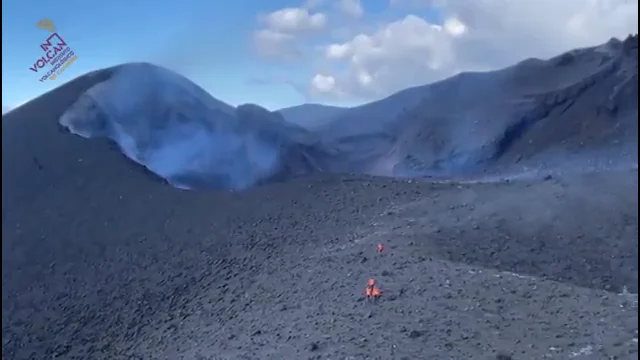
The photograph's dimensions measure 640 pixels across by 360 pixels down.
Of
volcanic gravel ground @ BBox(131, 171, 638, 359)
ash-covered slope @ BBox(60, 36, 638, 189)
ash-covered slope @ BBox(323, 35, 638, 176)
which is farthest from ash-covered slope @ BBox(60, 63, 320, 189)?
volcanic gravel ground @ BBox(131, 171, 638, 359)

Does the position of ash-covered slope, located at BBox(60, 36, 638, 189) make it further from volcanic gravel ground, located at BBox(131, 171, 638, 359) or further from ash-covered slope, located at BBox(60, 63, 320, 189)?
volcanic gravel ground, located at BBox(131, 171, 638, 359)

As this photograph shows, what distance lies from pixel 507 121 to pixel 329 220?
178 inches

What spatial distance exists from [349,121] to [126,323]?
7037 mm

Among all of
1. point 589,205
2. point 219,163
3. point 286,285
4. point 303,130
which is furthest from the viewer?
point 303,130

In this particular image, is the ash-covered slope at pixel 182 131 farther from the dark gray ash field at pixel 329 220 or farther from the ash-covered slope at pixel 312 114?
the ash-covered slope at pixel 312 114

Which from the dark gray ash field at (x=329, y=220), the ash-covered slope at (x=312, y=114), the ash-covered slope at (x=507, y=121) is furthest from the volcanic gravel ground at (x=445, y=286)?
the ash-covered slope at (x=312, y=114)

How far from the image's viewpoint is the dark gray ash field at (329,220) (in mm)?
5824

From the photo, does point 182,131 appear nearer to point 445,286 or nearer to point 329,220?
point 329,220

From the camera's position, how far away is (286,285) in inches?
281

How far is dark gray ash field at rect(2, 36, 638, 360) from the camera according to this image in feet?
19.1

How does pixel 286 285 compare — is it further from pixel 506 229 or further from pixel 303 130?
pixel 303 130

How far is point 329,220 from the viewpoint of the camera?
8922 mm

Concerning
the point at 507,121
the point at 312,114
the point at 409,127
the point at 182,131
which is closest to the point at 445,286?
the point at 507,121

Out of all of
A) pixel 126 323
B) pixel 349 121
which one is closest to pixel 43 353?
pixel 126 323
